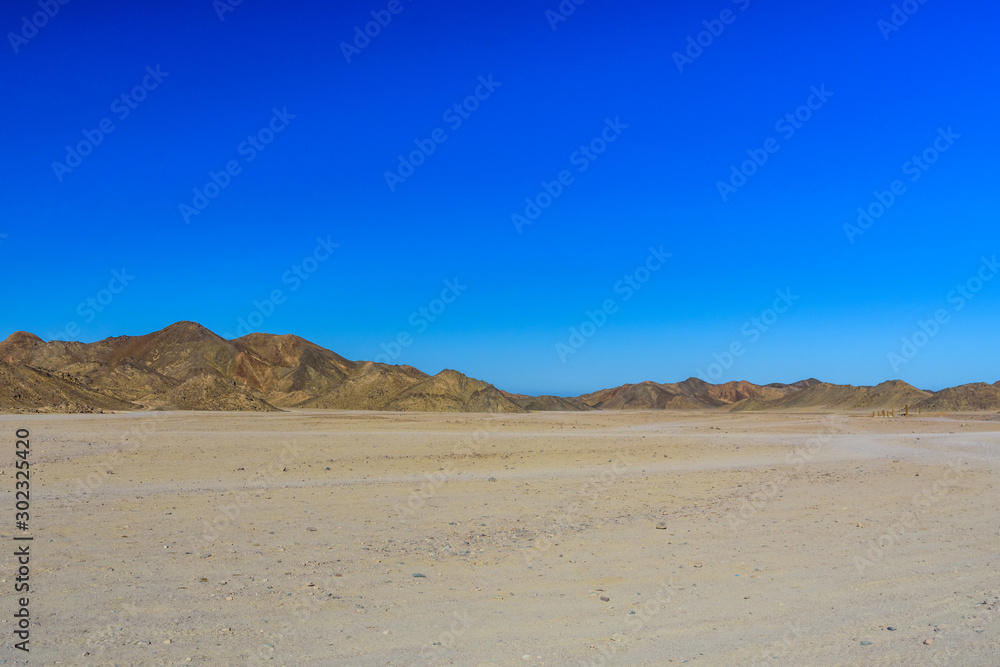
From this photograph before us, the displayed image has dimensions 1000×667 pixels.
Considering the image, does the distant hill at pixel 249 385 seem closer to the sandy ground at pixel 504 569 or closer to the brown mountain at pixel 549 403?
the brown mountain at pixel 549 403

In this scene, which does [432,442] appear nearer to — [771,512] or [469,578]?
[771,512]

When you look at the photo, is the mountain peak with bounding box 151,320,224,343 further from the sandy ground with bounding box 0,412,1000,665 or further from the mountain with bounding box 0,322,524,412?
the sandy ground with bounding box 0,412,1000,665

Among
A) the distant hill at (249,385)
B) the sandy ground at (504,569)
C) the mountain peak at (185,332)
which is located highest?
the mountain peak at (185,332)

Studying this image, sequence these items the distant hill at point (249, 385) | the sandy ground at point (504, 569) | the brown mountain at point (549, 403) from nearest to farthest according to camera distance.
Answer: the sandy ground at point (504, 569)
the distant hill at point (249, 385)
the brown mountain at point (549, 403)

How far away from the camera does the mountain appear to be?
79.5 metres

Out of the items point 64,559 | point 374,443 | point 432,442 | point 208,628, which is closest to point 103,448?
point 374,443

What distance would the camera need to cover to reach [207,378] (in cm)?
9519

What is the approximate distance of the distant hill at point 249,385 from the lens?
83000 mm

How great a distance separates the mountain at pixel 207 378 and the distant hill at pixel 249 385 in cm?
20

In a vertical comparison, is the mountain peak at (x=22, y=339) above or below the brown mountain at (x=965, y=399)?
above

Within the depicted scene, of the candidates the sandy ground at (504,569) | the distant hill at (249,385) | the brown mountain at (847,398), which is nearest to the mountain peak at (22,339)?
the distant hill at (249,385)

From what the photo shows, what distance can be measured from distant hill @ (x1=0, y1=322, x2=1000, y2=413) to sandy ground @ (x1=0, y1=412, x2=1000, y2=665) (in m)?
66.6

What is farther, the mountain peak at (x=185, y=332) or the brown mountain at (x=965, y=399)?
the mountain peak at (x=185, y=332)

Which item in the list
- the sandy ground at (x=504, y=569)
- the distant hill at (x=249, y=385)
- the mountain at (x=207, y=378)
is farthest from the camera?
the distant hill at (x=249, y=385)
